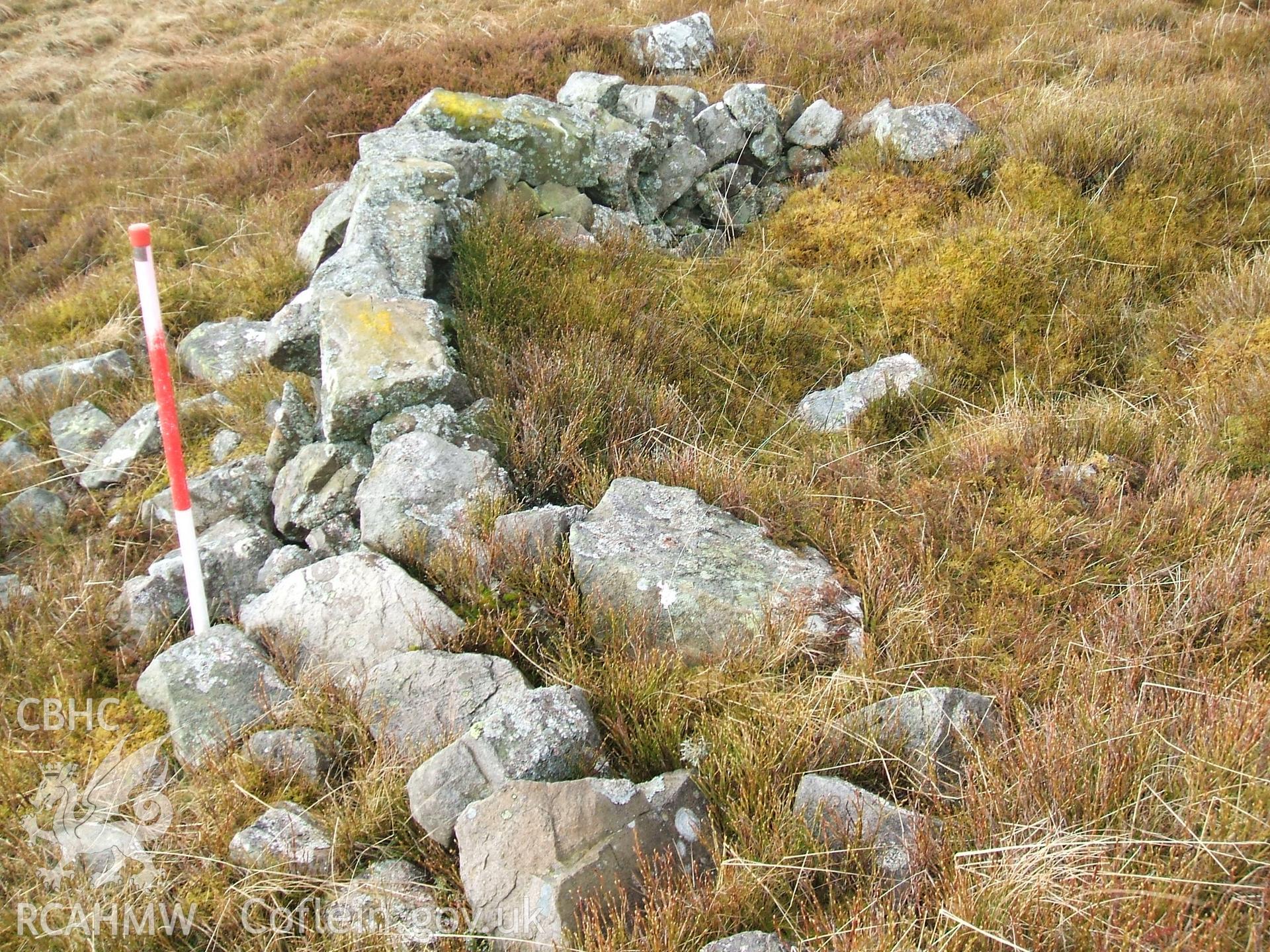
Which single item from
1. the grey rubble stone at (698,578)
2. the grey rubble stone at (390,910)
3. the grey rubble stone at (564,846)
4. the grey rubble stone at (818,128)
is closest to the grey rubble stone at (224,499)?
the grey rubble stone at (698,578)

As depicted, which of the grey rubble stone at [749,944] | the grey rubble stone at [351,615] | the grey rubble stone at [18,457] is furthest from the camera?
the grey rubble stone at [18,457]

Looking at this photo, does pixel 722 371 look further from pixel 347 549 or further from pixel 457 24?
pixel 457 24

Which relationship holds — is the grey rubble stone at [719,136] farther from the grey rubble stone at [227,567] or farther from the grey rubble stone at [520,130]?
the grey rubble stone at [227,567]

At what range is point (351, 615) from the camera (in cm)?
370

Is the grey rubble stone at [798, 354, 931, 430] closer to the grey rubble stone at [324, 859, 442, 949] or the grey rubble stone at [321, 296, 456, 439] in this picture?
the grey rubble stone at [321, 296, 456, 439]

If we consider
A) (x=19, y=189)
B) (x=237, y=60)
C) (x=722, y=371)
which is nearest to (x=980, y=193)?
(x=722, y=371)

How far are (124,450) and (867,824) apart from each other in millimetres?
4661

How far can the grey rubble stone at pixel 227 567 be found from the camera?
13.6 feet

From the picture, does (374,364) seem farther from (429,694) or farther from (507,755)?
(507,755)

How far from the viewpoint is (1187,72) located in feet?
26.1

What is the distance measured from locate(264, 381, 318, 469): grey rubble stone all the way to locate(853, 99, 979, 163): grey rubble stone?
4922 millimetres

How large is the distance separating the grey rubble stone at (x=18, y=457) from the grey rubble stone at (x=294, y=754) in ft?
10.6

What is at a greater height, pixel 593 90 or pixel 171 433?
pixel 593 90

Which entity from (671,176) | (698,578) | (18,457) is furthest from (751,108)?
(18,457)
